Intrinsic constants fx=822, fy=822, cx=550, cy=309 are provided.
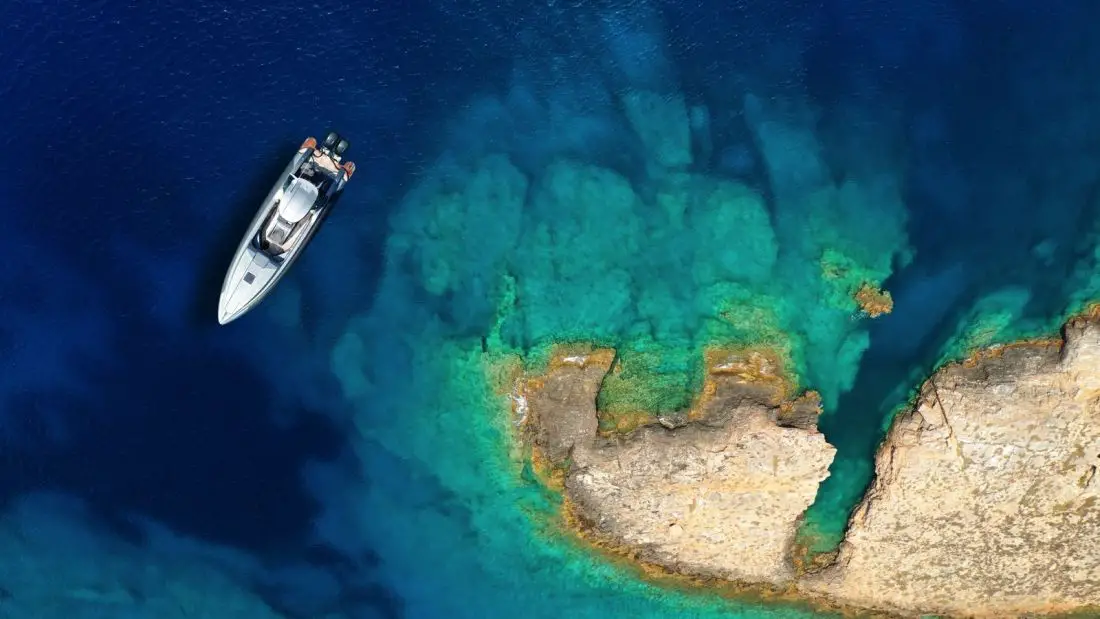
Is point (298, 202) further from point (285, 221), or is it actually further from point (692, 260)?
point (692, 260)

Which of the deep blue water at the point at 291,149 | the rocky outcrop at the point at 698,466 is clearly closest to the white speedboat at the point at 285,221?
the deep blue water at the point at 291,149

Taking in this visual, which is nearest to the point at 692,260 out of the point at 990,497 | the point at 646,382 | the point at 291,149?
the point at 646,382

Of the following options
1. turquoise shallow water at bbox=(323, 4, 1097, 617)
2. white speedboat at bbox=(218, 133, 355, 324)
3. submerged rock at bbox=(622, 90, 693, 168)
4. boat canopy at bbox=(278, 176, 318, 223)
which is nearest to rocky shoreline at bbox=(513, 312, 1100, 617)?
turquoise shallow water at bbox=(323, 4, 1097, 617)

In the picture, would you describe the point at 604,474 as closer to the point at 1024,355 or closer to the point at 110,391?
the point at 1024,355

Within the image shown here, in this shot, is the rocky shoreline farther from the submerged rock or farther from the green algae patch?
the submerged rock

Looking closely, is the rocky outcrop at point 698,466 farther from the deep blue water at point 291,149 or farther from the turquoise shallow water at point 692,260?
the deep blue water at point 291,149

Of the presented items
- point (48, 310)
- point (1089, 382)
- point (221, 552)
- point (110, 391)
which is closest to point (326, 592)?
point (221, 552)
